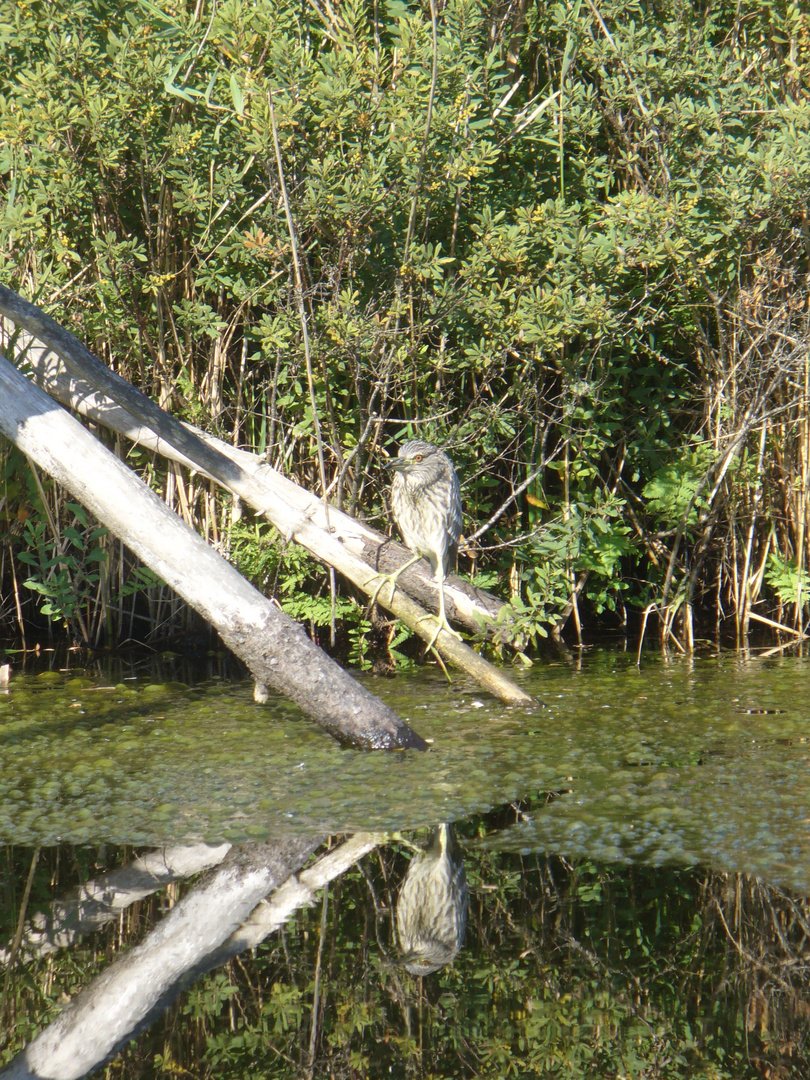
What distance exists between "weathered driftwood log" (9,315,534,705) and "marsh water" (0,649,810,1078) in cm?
41

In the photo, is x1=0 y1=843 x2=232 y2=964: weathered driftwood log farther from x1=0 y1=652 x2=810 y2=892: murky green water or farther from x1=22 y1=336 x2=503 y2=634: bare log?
x1=22 y1=336 x2=503 y2=634: bare log

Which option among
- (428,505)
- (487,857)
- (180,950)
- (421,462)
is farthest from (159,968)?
(421,462)

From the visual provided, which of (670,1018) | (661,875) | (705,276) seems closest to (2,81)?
(705,276)

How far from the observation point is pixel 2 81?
464 cm

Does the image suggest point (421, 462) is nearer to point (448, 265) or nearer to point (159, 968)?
point (448, 265)

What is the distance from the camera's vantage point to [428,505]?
4250mm

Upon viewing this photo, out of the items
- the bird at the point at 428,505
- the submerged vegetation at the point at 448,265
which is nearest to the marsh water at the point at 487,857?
the bird at the point at 428,505

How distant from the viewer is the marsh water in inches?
77.5

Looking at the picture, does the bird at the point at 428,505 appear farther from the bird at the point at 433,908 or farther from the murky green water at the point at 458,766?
the bird at the point at 433,908

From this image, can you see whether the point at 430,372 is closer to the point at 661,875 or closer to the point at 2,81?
the point at 2,81

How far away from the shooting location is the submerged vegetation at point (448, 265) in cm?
422

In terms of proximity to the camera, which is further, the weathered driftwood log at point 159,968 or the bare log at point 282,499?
the bare log at point 282,499

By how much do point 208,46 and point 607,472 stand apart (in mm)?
2918

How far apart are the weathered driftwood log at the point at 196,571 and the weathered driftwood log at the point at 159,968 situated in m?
0.73
